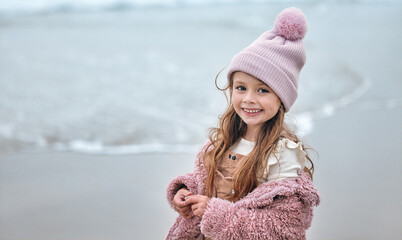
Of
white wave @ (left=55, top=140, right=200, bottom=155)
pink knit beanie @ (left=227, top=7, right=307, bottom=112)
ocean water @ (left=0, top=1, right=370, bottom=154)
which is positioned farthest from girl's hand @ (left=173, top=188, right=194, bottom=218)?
white wave @ (left=55, top=140, right=200, bottom=155)

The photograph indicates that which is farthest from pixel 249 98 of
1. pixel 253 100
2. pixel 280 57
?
pixel 280 57

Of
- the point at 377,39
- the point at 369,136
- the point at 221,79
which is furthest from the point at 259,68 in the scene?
the point at 377,39

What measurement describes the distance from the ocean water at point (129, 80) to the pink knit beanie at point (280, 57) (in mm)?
386

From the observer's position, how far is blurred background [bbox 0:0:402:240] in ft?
9.45

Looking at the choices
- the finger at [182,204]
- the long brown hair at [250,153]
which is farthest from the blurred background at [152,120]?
the finger at [182,204]

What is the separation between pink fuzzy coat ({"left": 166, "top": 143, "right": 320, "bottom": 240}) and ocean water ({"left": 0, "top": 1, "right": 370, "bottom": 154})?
48 cm

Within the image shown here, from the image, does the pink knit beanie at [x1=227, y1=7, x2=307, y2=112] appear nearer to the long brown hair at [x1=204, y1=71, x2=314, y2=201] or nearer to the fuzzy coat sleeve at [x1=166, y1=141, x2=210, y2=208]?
the long brown hair at [x1=204, y1=71, x2=314, y2=201]

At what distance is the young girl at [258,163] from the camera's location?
4.35ft

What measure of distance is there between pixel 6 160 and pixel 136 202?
125 cm

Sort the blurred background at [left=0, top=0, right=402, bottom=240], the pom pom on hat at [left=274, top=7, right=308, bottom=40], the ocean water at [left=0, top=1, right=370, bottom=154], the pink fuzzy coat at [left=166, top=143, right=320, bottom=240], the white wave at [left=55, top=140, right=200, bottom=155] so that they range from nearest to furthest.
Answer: the pink fuzzy coat at [left=166, top=143, right=320, bottom=240] → the pom pom on hat at [left=274, top=7, right=308, bottom=40] → the blurred background at [left=0, top=0, right=402, bottom=240] → the white wave at [left=55, top=140, right=200, bottom=155] → the ocean water at [left=0, top=1, right=370, bottom=154]

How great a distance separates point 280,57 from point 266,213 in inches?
18.1

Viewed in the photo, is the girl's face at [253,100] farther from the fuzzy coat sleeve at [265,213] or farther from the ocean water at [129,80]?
the ocean water at [129,80]

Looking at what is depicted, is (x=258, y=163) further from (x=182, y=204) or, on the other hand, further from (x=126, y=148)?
(x=126, y=148)

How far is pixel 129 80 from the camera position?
5.80m
